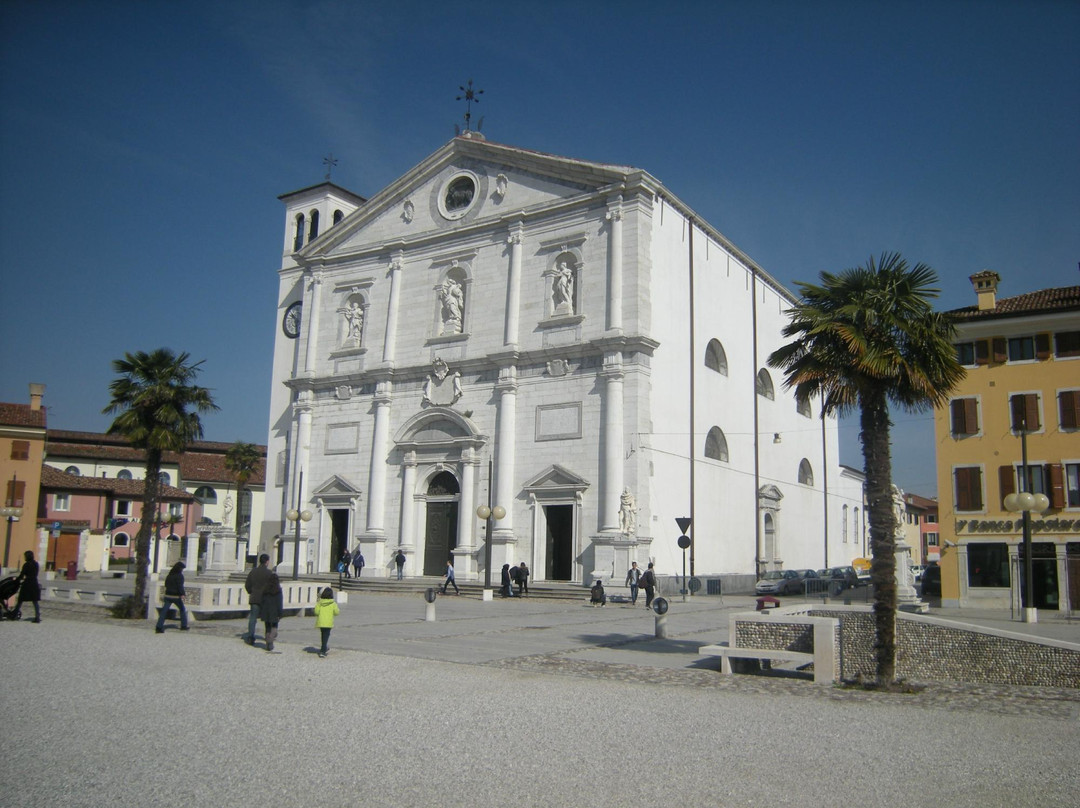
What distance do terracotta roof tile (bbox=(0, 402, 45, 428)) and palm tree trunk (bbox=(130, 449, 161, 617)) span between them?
31736mm

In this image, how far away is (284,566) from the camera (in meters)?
42.4

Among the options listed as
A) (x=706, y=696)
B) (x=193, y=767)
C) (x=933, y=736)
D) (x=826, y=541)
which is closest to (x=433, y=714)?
(x=193, y=767)

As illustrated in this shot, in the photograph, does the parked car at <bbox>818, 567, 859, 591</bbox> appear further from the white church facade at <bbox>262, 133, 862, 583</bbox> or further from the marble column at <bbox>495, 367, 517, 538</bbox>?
the marble column at <bbox>495, 367, 517, 538</bbox>

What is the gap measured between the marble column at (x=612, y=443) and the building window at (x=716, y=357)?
7.21 m

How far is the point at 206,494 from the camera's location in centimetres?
7119

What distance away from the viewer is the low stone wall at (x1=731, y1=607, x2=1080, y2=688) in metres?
12.5

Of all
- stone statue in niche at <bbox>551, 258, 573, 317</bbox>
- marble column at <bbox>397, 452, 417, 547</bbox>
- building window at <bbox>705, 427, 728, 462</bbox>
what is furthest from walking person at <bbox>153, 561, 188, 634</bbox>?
building window at <bbox>705, 427, 728, 462</bbox>

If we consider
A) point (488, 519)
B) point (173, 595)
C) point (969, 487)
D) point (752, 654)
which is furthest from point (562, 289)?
point (752, 654)

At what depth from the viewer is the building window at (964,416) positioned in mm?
30422

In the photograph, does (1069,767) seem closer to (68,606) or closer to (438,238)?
(68,606)

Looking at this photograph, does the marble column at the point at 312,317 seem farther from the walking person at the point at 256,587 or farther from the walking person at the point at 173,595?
the walking person at the point at 256,587

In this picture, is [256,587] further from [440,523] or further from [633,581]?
[440,523]

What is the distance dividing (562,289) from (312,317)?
14.8 metres

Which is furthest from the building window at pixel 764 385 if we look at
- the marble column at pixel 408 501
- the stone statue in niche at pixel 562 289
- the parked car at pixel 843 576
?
the marble column at pixel 408 501
